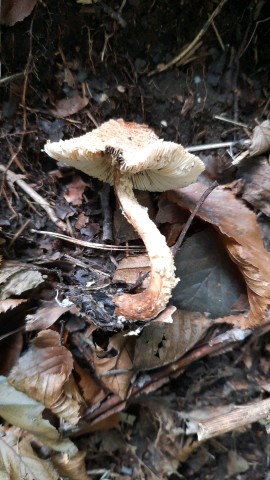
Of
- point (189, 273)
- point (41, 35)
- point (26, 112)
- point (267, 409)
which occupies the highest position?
point (41, 35)

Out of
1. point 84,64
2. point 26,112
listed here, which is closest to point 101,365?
point 26,112

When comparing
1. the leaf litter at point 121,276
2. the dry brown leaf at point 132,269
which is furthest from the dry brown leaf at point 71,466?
the dry brown leaf at point 132,269

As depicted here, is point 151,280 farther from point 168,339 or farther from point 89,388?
point 89,388

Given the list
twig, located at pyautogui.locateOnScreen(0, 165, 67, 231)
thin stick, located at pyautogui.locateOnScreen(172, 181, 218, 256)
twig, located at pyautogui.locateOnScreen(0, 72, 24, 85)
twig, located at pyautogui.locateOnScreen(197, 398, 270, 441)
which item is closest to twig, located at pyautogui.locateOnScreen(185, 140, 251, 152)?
thin stick, located at pyautogui.locateOnScreen(172, 181, 218, 256)

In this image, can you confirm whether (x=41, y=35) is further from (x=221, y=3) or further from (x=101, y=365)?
(x=101, y=365)

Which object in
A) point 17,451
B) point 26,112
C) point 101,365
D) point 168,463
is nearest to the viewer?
point 17,451
